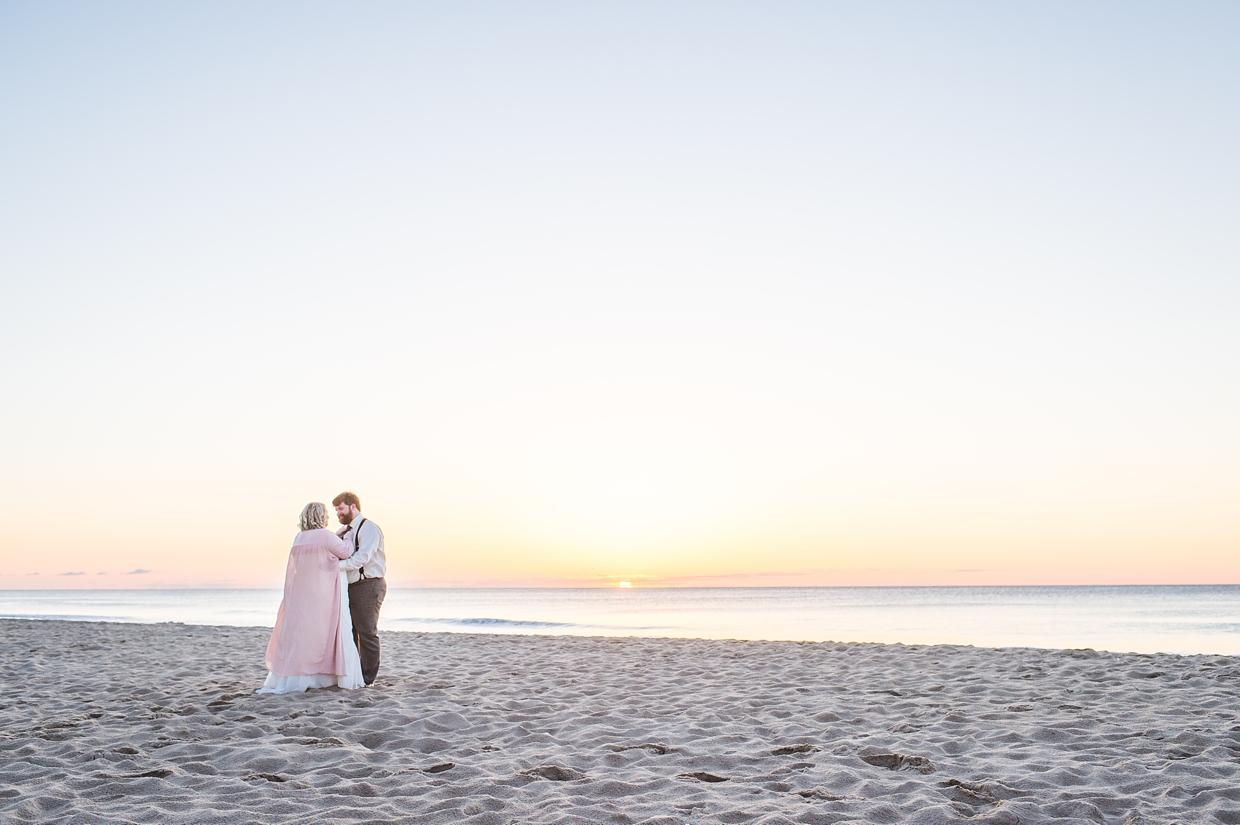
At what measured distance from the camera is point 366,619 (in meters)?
7.91

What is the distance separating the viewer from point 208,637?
47.1 feet

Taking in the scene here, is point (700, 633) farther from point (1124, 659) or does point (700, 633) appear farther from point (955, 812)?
point (955, 812)

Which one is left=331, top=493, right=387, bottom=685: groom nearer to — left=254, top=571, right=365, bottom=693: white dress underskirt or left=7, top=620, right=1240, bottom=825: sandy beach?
left=254, top=571, right=365, bottom=693: white dress underskirt

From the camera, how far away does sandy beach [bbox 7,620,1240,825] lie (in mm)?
3869

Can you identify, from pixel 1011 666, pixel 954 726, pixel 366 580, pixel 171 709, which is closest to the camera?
pixel 954 726

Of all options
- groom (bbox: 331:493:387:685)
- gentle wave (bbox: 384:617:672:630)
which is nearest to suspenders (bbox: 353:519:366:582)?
groom (bbox: 331:493:387:685)

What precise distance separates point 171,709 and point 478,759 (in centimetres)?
326

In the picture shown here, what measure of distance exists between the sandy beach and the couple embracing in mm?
401

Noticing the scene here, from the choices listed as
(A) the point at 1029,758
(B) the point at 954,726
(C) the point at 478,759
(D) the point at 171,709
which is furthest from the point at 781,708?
(D) the point at 171,709

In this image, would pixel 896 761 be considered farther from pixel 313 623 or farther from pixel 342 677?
pixel 313 623

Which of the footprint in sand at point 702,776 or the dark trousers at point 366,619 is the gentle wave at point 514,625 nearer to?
the dark trousers at point 366,619

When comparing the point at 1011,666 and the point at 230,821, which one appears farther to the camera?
the point at 1011,666

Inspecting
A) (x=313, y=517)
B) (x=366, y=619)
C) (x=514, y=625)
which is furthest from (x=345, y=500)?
(x=514, y=625)

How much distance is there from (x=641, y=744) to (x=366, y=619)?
3.77 m
